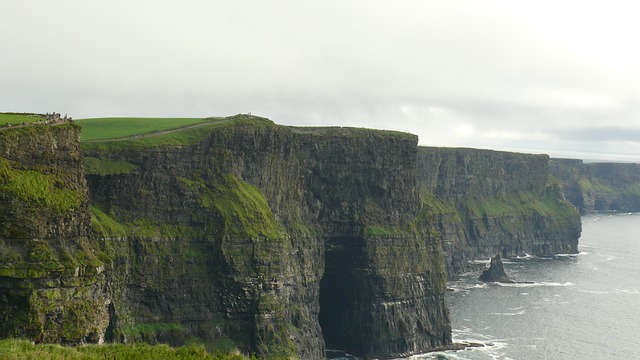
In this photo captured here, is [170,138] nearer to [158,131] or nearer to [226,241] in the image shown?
[158,131]

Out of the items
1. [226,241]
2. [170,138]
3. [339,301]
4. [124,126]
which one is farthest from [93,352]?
[339,301]

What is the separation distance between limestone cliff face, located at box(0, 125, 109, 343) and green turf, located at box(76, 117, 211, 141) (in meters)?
33.9

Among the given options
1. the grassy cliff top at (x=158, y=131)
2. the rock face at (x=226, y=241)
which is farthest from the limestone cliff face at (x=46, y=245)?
the grassy cliff top at (x=158, y=131)

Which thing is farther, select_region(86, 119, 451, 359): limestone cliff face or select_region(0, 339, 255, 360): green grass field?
select_region(86, 119, 451, 359): limestone cliff face

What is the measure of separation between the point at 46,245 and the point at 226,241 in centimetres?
3859

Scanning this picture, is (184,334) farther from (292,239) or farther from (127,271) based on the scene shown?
(292,239)

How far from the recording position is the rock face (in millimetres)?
90062

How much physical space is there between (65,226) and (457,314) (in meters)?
116

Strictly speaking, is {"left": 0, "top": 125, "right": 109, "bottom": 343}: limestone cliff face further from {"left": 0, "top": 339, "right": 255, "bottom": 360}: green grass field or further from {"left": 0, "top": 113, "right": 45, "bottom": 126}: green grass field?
{"left": 0, "top": 339, "right": 255, "bottom": 360}: green grass field

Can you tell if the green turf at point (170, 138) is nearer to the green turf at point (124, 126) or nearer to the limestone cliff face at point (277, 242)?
the limestone cliff face at point (277, 242)

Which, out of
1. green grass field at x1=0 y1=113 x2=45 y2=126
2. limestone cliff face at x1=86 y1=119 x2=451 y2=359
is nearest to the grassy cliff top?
limestone cliff face at x1=86 y1=119 x2=451 y2=359

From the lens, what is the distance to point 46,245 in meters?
89.6

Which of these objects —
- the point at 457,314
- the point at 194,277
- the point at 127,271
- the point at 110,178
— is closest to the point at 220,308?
the point at 194,277

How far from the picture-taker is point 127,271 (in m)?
116
